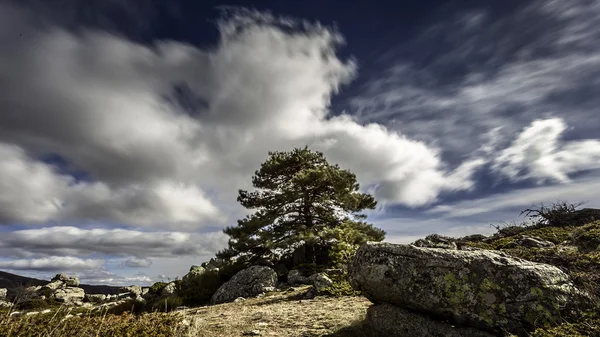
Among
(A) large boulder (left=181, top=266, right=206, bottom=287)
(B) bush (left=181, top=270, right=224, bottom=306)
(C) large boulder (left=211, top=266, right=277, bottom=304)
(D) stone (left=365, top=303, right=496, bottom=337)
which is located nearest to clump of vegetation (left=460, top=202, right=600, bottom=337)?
(D) stone (left=365, top=303, right=496, bottom=337)

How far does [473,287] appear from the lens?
18.5ft

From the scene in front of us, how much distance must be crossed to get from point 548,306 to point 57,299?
→ 110ft

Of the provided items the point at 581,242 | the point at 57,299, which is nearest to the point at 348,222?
the point at 581,242

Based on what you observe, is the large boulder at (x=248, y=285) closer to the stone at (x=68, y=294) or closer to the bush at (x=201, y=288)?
the bush at (x=201, y=288)

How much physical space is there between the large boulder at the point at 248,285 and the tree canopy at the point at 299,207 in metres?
2.88

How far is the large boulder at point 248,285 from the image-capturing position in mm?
15633

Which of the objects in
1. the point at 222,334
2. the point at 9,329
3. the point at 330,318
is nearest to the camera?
the point at 9,329

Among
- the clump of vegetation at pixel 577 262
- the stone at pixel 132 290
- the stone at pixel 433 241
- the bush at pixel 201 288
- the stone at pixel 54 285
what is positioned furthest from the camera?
the stone at pixel 54 285

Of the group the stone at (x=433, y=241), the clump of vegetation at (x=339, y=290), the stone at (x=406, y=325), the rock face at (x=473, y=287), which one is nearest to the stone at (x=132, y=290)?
the clump of vegetation at (x=339, y=290)

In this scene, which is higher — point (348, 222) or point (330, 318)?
point (348, 222)

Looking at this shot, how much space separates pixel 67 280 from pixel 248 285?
2806 cm

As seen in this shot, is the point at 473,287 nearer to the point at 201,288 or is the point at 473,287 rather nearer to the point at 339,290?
the point at 339,290

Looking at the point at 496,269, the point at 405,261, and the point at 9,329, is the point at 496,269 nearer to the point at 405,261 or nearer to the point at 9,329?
the point at 405,261

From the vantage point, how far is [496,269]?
571 centimetres
